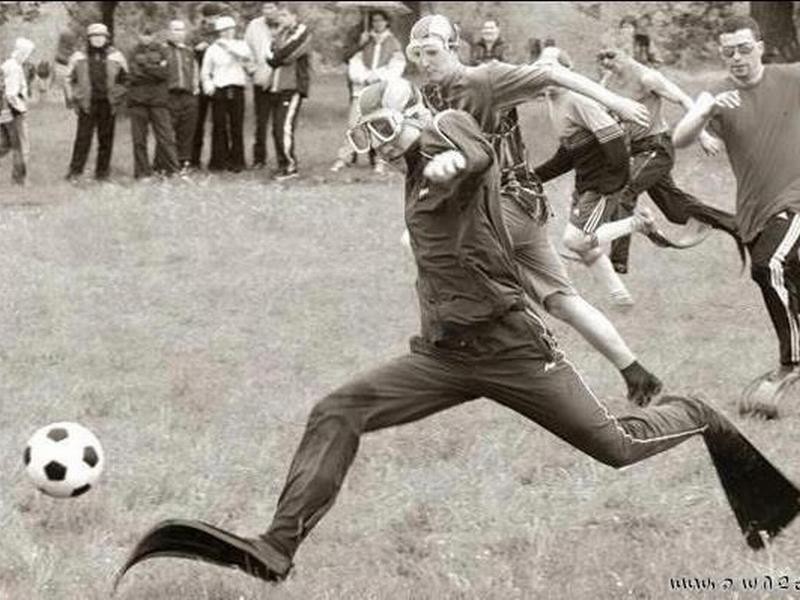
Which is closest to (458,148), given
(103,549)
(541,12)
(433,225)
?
(433,225)

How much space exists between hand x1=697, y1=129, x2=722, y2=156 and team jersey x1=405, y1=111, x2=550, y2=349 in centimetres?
317

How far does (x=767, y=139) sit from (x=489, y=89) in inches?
73.0

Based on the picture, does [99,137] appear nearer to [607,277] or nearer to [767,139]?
[607,277]

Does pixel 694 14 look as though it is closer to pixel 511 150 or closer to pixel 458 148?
pixel 511 150

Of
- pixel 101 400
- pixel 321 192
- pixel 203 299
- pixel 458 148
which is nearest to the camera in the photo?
pixel 458 148

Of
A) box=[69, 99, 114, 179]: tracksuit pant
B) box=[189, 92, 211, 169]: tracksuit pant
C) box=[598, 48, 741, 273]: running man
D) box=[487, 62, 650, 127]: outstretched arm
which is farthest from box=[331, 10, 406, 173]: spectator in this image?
box=[487, 62, 650, 127]: outstretched arm

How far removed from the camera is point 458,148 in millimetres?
6035

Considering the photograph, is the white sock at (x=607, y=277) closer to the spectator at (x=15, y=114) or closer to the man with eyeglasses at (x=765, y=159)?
the man with eyeglasses at (x=765, y=159)

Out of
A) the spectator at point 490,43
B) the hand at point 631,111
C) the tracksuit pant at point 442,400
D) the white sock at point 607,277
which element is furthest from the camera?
the spectator at point 490,43

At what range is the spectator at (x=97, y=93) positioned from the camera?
64.8 ft

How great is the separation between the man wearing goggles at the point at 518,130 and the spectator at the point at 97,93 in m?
11.5

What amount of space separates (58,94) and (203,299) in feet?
61.5

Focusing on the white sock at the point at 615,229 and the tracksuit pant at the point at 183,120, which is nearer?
the white sock at the point at 615,229

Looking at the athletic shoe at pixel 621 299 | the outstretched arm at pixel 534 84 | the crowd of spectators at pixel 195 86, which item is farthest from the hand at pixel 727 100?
the crowd of spectators at pixel 195 86
